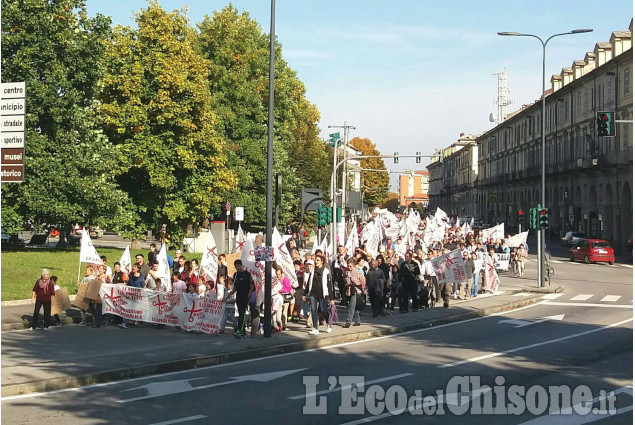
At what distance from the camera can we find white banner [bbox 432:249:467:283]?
27.3m

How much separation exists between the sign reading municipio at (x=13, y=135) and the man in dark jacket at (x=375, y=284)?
1184cm

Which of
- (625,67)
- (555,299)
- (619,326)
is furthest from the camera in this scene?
(625,67)

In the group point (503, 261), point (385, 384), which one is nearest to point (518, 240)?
point (503, 261)

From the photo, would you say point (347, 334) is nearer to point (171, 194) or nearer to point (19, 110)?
point (19, 110)

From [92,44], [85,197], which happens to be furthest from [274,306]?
[92,44]

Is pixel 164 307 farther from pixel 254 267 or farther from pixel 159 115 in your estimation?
pixel 159 115

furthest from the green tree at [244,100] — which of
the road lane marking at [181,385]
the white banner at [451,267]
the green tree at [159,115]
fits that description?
the road lane marking at [181,385]

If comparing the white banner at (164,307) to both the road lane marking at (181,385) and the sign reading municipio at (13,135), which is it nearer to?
the road lane marking at (181,385)

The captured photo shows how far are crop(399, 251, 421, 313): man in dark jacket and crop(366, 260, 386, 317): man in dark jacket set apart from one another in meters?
1.12

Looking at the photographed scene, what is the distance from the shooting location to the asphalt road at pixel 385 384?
1097 cm

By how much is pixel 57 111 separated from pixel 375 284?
687 inches

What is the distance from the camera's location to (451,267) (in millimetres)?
27625

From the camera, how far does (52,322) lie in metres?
21.8

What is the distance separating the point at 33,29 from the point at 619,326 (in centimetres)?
2447
